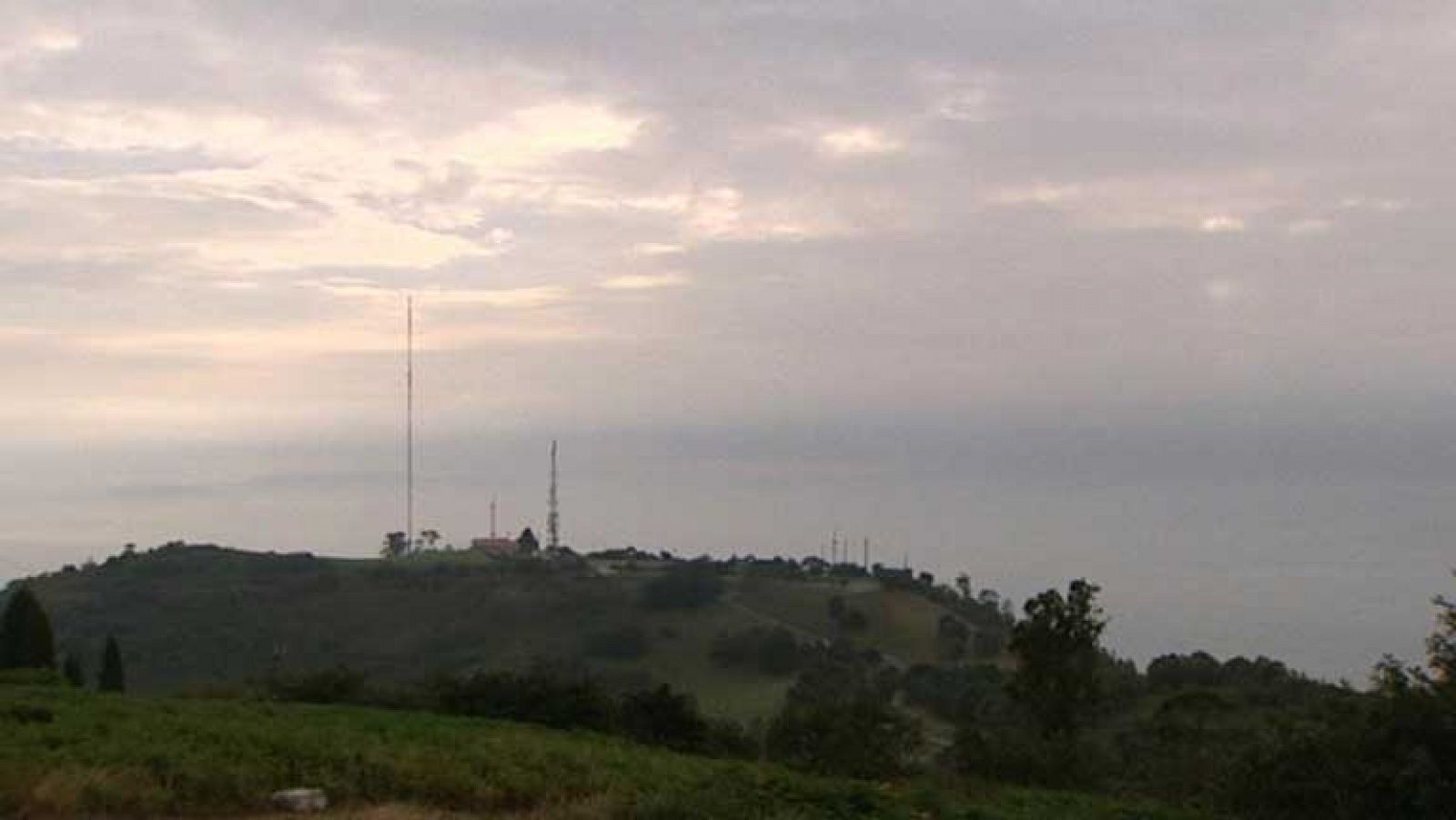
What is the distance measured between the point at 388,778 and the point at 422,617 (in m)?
77.3

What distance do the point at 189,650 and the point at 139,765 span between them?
67.1 meters

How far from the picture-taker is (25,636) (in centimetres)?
3909

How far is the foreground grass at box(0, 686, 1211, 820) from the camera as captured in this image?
14000 millimetres

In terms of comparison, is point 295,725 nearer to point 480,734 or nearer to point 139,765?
point 480,734

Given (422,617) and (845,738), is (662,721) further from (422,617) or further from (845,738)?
(422,617)

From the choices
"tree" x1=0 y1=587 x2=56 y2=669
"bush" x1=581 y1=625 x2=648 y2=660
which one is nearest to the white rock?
"tree" x1=0 y1=587 x2=56 y2=669

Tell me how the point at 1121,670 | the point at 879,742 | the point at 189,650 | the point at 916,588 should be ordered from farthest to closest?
the point at 916,588
the point at 189,650
the point at 1121,670
the point at 879,742

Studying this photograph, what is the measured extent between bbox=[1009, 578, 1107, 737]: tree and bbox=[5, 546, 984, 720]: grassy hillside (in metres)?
38.6

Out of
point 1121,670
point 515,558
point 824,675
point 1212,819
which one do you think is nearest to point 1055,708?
point 1212,819

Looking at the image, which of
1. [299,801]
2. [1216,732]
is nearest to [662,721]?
[1216,732]

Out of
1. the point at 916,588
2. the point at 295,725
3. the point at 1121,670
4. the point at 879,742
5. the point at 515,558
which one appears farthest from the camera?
the point at 515,558

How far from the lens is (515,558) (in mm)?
111188

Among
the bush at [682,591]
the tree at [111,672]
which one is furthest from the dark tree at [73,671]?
the bush at [682,591]

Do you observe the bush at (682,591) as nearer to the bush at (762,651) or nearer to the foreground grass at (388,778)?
the bush at (762,651)
